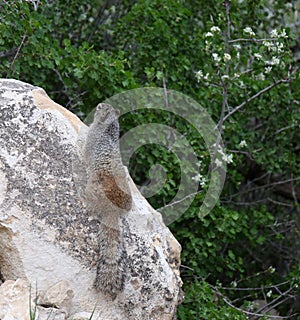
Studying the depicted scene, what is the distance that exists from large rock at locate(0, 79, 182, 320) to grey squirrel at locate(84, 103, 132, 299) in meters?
0.04

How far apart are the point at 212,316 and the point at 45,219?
1.37 metres

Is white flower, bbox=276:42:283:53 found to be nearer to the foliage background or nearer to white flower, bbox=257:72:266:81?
the foliage background

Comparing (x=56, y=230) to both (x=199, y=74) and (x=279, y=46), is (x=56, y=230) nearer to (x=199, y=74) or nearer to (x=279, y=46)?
(x=199, y=74)

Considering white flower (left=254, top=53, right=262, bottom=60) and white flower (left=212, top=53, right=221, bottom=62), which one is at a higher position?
white flower (left=212, top=53, right=221, bottom=62)

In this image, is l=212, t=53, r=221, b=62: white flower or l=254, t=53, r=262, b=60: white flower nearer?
l=212, t=53, r=221, b=62: white flower

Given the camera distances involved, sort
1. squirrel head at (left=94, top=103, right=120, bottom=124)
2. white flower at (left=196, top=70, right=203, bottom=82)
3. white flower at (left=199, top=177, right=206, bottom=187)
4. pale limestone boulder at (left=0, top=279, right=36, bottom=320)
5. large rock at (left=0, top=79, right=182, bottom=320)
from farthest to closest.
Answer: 1. white flower at (left=196, top=70, right=203, bottom=82)
2. white flower at (left=199, top=177, right=206, bottom=187)
3. squirrel head at (left=94, top=103, right=120, bottom=124)
4. large rock at (left=0, top=79, right=182, bottom=320)
5. pale limestone boulder at (left=0, top=279, right=36, bottom=320)

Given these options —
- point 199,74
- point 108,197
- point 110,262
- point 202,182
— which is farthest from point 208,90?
point 110,262

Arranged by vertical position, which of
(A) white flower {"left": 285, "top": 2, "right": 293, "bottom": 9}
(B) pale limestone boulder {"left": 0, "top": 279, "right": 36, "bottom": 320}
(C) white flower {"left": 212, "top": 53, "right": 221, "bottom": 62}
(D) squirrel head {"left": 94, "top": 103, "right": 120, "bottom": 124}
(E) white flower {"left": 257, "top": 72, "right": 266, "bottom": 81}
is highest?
(D) squirrel head {"left": 94, "top": 103, "right": 120, "bottom": 124}

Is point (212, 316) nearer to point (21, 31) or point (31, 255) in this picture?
point (31, 255)

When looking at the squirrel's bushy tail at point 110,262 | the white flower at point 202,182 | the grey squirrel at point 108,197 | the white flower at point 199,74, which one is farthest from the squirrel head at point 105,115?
the white flower at point 199,74

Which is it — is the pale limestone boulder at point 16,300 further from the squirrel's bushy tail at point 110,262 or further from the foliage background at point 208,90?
the foliage background at point 208,90

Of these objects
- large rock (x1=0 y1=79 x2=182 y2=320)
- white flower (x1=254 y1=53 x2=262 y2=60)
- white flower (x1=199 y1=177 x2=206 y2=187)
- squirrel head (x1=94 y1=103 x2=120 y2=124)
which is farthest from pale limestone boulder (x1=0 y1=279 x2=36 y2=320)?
white flower (x1=254 y1=53 x2=262 y2=60)

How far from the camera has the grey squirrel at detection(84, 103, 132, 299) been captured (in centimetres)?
283

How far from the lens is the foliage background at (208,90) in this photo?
13.3ft
